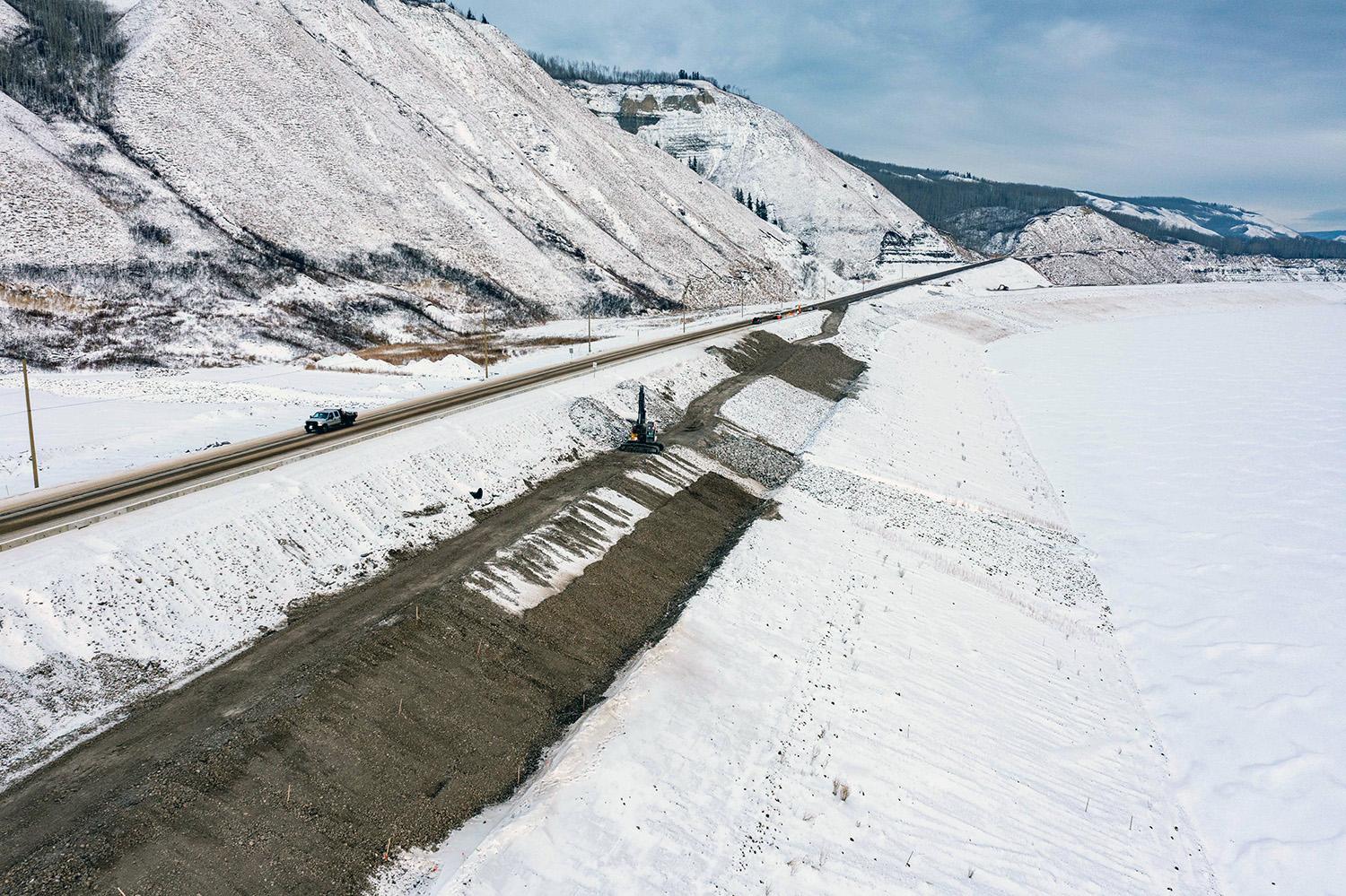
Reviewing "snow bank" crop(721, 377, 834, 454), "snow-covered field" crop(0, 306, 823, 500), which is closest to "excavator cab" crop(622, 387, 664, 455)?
"snow bank" crop(721, 377, 834, 454)

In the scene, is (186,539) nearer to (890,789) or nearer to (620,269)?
(890,789)

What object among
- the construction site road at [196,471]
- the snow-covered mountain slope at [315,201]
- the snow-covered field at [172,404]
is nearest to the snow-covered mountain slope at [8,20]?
the snow-covered mountain slope at [315,201]

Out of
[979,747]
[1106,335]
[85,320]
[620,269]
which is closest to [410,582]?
[979,747]

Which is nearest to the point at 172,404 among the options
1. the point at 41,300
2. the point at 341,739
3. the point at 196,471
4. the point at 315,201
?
the point at 196,471

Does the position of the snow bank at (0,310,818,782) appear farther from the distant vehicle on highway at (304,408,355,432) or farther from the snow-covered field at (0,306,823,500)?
the snow-covered field at (0,306,823,500)

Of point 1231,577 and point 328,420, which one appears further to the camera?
point 328,420

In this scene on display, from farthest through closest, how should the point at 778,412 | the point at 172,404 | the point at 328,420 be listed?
the point at 778,412
the point at 172,404
the point at 328,420

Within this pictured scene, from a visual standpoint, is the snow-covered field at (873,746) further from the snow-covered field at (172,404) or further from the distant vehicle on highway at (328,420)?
the snow-covered field at (172,404)

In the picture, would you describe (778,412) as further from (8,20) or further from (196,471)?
(8,20)
